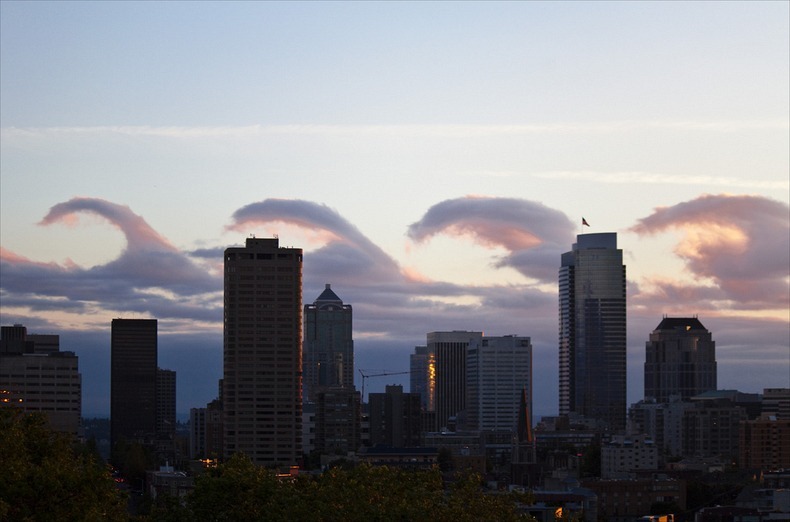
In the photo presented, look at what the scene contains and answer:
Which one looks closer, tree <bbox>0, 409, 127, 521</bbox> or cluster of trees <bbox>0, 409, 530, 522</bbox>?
tree <bbox>0, 409, 127, 521</bbox>

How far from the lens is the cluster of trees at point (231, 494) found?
5550 cm

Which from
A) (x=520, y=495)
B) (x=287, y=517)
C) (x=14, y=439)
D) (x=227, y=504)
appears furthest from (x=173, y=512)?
(x=520, y=495)

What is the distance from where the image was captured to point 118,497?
64500 millimetres

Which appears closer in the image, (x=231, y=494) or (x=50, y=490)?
(x=50, y=490)

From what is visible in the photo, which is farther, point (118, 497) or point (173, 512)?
point (173, 512)

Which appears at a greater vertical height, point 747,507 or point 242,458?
point 242,458

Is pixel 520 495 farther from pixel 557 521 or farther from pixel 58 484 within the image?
pixel 58 484

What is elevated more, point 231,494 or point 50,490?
point 50,490

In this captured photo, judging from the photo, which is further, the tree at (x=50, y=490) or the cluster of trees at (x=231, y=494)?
the cluster of trees at (x=231, y=494)

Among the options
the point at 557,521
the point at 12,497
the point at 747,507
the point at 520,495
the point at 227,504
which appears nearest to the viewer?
the point at 12,497

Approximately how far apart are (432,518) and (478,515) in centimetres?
213

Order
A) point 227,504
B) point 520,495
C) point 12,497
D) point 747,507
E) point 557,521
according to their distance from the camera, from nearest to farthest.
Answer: point 12,497, point 557,521, point 520,495, point 227,504, point 747,507

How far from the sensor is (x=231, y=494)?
241 feet

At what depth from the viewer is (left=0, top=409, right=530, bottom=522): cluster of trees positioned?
5550 cm
